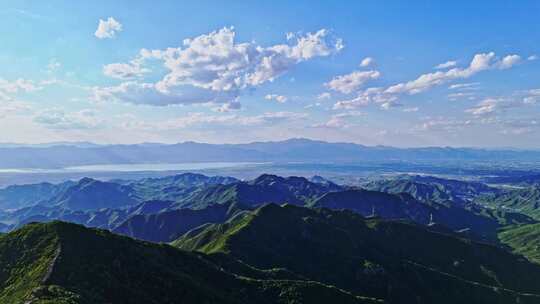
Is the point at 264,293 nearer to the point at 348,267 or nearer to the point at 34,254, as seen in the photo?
the point at 34,254

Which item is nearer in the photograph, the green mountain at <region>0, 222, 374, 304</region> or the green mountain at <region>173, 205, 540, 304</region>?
the green mountain at <region>0, 222, 374, 304</region>

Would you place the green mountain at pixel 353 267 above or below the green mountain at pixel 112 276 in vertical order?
below

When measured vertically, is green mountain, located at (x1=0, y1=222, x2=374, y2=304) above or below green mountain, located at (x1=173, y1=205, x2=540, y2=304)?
above

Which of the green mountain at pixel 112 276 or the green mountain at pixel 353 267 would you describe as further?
the green mountain at pixel 353 267

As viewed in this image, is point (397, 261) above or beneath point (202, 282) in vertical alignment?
beneath

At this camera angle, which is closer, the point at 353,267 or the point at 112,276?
the point at 112,276

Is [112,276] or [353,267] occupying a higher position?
[112,276]

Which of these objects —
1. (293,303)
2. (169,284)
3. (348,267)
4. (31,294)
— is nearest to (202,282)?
(169,284)

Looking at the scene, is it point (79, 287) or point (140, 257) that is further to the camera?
point (140, 257)
